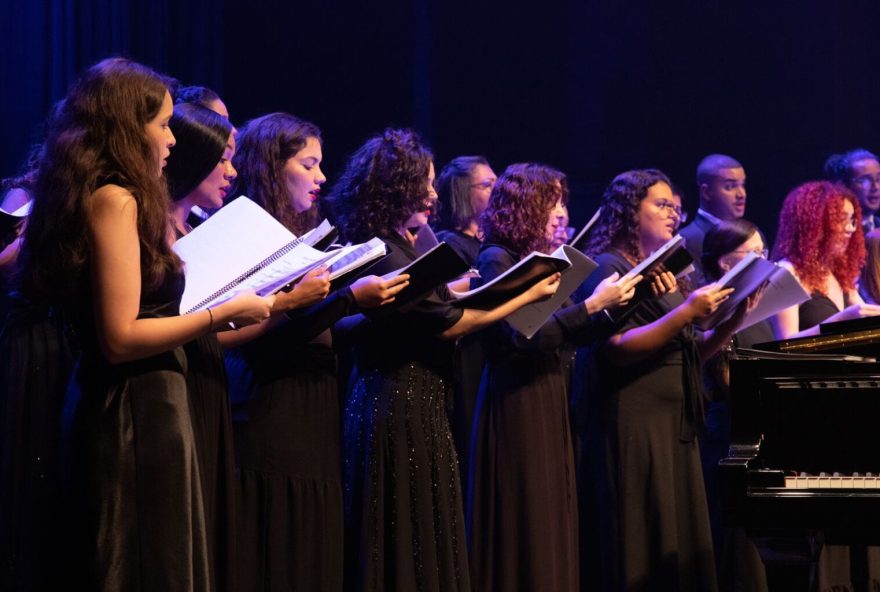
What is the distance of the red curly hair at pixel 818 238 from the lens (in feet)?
16.8

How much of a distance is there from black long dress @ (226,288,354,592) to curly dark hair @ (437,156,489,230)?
2.03 metres

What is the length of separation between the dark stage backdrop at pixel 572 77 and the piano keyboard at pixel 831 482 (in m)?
3.46

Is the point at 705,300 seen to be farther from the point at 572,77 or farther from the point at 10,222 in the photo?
the point at 572,77

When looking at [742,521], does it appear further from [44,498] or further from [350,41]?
[350,41]

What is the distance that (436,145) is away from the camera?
277 inches

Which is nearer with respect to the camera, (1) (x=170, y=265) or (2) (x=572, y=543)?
(1) (x=170, y=265)

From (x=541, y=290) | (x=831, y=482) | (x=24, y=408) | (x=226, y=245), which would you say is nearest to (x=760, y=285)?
(x=541, y=290)

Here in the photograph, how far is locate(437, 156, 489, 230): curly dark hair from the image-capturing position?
5.50 meters

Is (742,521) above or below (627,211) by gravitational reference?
below

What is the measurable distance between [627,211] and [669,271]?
531 millimetres

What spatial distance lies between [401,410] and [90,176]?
4.72ft

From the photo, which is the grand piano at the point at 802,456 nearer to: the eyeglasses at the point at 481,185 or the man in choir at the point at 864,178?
the eyeglasses at the point at 481,185

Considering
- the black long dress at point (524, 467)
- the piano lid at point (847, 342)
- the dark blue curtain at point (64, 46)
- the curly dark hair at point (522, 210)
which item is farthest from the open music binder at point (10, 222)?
the piano lid at point (847, 342)

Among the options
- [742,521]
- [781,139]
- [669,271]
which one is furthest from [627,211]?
[781,139]
